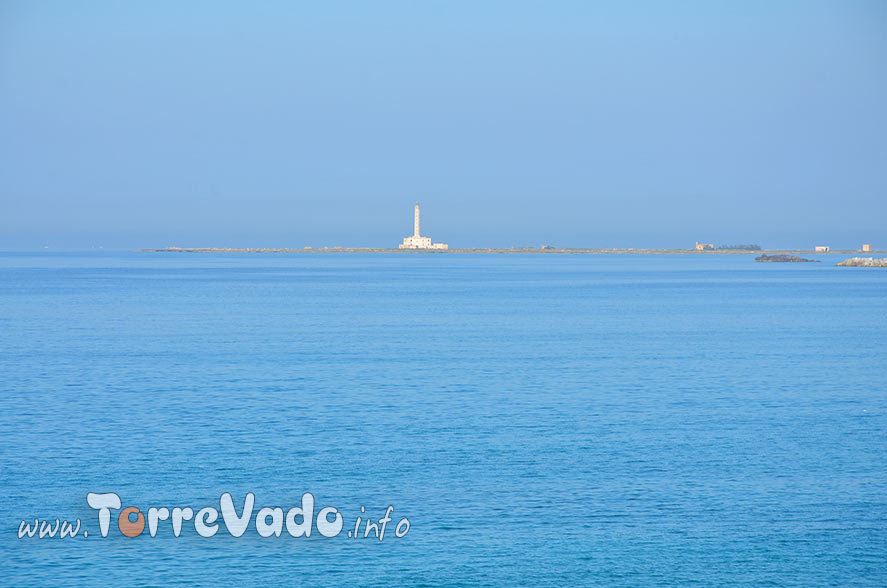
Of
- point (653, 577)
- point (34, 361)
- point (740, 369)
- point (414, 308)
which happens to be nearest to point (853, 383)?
point (740, 369)

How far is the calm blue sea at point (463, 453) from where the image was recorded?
1870 centimetres

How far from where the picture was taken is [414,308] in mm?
79938

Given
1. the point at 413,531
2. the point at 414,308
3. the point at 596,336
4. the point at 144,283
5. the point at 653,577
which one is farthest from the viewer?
the point at 144,283

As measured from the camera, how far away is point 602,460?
2553 cm

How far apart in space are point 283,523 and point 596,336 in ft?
129

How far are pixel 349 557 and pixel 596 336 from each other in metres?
40.3

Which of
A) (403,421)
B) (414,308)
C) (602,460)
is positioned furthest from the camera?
(414,308)

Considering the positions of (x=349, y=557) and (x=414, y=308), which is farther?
(x=414, y=308)

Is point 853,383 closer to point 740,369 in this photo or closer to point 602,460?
point 740,369

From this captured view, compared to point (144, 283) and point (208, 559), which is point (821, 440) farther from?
point (144, 283)

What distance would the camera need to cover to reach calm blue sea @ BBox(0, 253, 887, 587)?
18.7 metres

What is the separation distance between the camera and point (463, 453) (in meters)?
26.2

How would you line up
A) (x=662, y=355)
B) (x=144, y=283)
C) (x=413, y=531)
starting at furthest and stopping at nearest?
(x=144, y=283) → (x=662, y=355) → (x=413, y=531)

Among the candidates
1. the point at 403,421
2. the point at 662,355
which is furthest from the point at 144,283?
the point at 403,421
